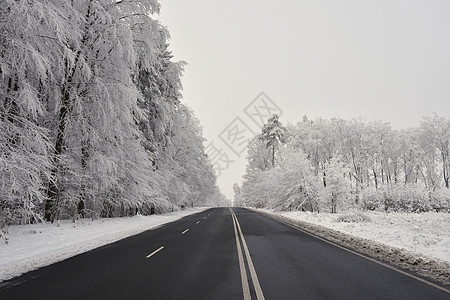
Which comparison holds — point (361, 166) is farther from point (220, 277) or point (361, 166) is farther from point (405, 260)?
point (220, 277)

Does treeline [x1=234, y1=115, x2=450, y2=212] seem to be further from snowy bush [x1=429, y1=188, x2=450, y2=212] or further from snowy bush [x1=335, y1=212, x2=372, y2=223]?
snowy bush [x1=335, y1=212, x2=372, y2=223]

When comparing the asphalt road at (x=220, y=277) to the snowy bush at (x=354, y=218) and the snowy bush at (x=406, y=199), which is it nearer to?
the snowy bush at (x=354, y=218)

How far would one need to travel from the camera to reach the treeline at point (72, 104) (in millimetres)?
8789

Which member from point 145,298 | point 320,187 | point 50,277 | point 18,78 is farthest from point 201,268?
point 320,187

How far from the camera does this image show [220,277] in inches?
219

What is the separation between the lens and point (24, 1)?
831cm

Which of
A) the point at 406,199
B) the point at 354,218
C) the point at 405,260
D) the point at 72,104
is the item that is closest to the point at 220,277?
the point at 405,260

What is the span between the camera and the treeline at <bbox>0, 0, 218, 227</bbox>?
8789mm

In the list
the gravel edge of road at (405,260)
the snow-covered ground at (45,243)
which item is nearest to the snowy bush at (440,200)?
the gravel edge of road at (405,260)

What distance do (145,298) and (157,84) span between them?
889 inches

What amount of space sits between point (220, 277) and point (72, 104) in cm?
1186

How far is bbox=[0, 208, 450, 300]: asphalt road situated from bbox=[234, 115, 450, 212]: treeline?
68.6ft

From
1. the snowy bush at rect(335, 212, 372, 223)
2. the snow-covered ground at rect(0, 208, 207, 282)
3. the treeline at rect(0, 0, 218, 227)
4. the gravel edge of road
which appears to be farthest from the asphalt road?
the snowy bush at rect(335, 212, 372, 223)

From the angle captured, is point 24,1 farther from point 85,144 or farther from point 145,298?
point 145,298
